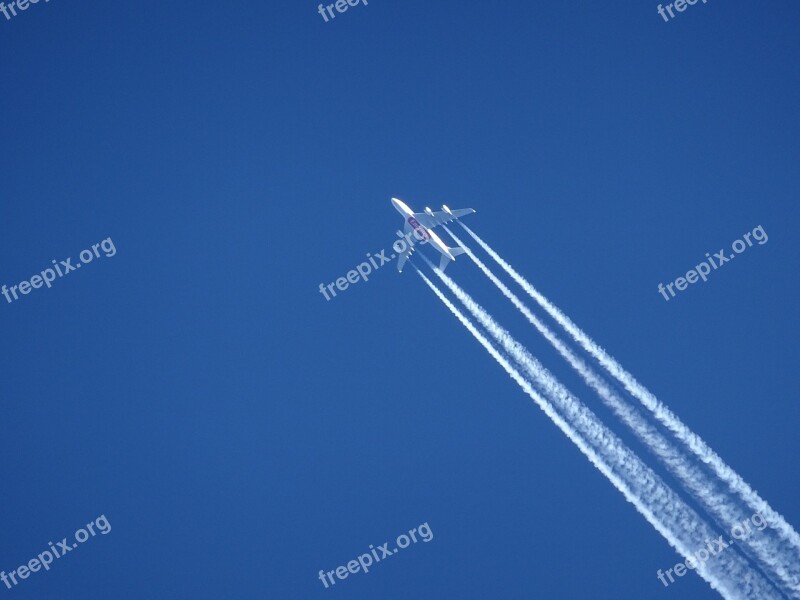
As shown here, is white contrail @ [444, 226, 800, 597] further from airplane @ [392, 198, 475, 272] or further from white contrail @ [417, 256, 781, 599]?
airplane @ [392, 198, 475, 272]

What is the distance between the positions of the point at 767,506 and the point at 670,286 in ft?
61.5

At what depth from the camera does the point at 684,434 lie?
36750 mm

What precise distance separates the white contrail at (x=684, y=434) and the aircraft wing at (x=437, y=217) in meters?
4.64

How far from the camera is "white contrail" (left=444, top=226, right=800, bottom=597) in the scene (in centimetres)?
3331

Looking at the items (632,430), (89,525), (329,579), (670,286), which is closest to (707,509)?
(632,430)

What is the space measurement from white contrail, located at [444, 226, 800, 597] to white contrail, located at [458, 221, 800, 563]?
0.48 m

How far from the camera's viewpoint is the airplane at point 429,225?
147 feet

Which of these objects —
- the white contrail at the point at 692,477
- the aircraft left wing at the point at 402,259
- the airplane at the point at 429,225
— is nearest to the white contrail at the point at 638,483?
the white contrail at the point at 692,477

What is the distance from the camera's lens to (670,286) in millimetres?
50750

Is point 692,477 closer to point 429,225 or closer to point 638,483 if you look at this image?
point 638,483

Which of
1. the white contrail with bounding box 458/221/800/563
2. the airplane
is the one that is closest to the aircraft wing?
the airplane

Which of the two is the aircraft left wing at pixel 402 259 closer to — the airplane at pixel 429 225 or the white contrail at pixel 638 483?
the airplane at pixel 429 225

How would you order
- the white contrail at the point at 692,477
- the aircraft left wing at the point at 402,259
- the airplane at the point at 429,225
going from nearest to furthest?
the white contrail at the point at 692,477 → the airplane at the point at 429,225 → the aircraft left wing at the point at 402,259

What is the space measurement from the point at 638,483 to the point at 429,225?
1708cm
